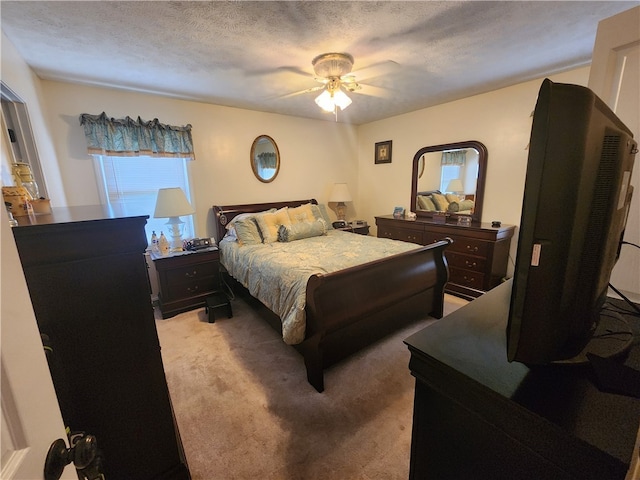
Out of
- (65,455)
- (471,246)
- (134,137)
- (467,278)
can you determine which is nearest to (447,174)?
(471,246)

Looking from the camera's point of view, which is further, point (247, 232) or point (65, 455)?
point (247, 232)

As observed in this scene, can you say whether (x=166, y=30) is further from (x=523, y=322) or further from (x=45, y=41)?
(x=523, y=322)

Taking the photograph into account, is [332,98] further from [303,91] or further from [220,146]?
[220,146]

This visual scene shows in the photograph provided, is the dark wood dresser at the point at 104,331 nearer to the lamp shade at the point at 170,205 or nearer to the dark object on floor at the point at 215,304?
the dark object on floor at the point at 215,304

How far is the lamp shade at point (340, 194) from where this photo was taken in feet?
14.5

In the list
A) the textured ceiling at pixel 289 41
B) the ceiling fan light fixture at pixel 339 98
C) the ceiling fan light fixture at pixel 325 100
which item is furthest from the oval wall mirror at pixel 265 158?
the ceiling fan light fixture at pixel 339 98

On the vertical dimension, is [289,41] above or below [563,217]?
above

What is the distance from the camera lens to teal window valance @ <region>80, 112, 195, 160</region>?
272cm

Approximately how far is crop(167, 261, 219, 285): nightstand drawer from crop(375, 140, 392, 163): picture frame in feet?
10.1

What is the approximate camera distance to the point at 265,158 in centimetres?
392

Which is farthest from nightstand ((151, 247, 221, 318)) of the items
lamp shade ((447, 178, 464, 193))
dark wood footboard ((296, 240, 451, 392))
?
lamp shade ((447, 178, 464, 193))

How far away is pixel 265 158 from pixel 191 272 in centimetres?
188

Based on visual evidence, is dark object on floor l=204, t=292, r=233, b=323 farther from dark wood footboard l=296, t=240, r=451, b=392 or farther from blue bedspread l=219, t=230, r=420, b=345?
→ dark wood footboard l=296, t=240, r=451, b=392

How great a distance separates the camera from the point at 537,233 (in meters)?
0.56
